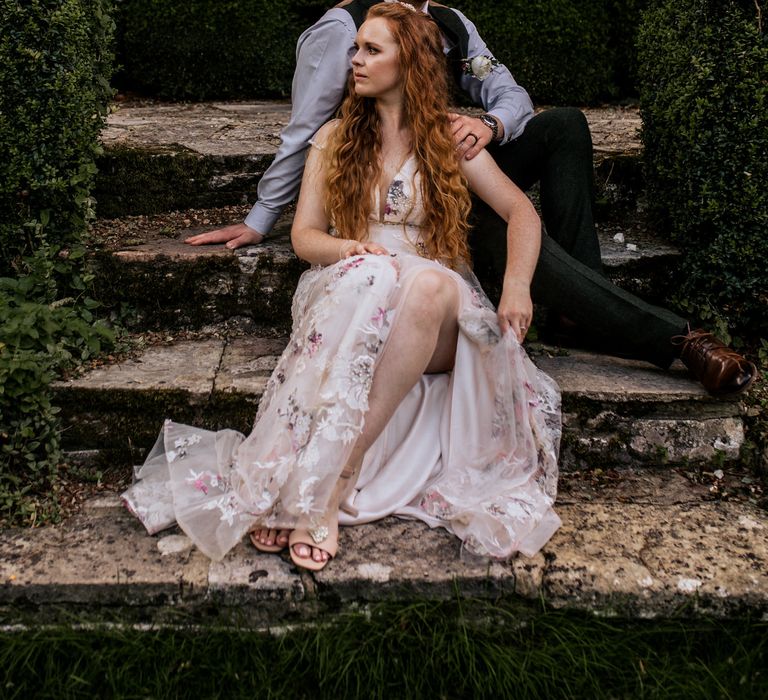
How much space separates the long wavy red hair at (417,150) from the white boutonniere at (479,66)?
387 mm

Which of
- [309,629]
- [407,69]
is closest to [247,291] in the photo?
[407,69]

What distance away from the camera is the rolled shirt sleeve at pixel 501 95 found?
303 cm

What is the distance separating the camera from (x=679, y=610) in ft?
7.07

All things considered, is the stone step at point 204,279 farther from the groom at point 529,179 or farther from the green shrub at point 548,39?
the green shrub at point 548,39

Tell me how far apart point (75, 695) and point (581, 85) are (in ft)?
16.6

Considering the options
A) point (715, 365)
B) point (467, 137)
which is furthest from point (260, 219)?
point (715, 365)

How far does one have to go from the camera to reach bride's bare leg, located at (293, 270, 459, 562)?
237 cm

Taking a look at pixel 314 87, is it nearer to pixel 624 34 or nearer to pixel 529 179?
pixel 529 179

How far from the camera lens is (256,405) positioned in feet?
8.80

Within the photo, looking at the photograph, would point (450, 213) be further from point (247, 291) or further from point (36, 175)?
point (36, 175)

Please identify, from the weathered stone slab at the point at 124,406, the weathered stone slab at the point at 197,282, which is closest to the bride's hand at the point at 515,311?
the weathered stone slab at the point at 197,282

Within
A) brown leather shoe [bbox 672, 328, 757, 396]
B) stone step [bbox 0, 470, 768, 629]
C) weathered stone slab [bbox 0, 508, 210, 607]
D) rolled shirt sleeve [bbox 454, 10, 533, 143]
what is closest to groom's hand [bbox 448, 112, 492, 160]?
rolled shirt sleeve [bbox 454, 10, 533, 143]

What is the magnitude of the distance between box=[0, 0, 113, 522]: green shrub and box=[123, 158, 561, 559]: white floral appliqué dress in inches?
14.7

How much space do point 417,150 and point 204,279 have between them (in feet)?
3.31
